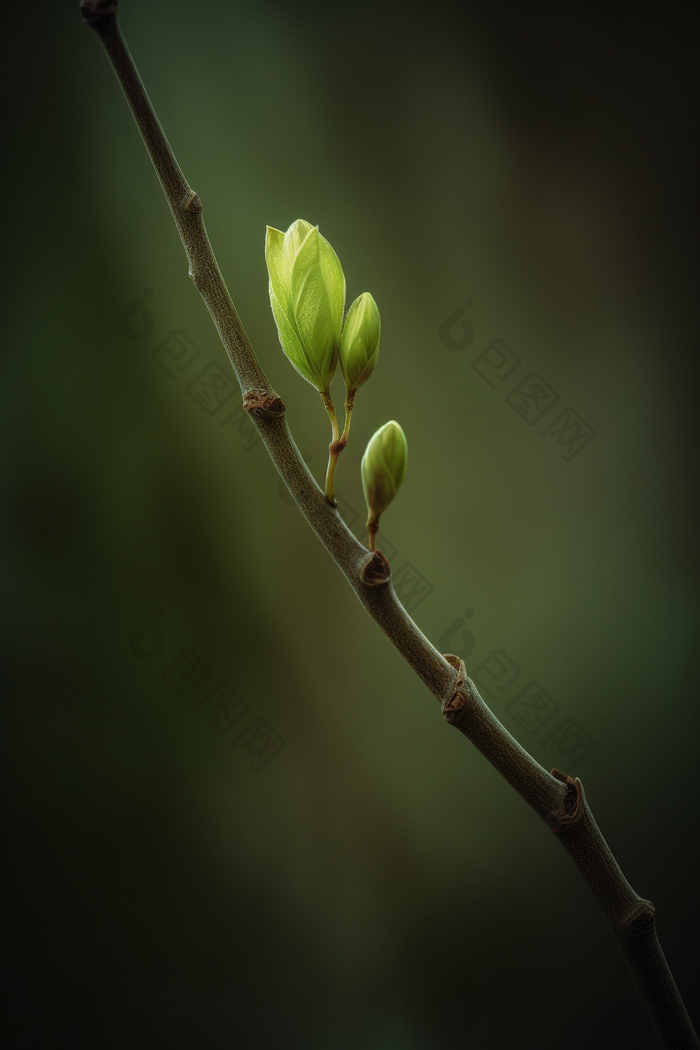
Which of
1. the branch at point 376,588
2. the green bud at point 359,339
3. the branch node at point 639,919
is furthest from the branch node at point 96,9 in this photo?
the branch node at point 639,919

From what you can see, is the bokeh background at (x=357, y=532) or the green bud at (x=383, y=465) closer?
the green bud at (x=383, y=465)

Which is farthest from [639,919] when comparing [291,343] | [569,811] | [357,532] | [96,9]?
[357,532]

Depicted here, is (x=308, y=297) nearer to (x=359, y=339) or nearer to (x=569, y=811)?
(x=359, y=339)

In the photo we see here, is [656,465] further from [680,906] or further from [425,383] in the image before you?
[680,906]

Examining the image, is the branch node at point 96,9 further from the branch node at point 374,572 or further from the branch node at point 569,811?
the branch node at point 569,811

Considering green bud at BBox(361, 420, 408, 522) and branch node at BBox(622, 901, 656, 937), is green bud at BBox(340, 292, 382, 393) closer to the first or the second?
green bud at BBox(361, 420, 408, 522)

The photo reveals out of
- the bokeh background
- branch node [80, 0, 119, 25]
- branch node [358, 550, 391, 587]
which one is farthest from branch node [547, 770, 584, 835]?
the bokeh background
